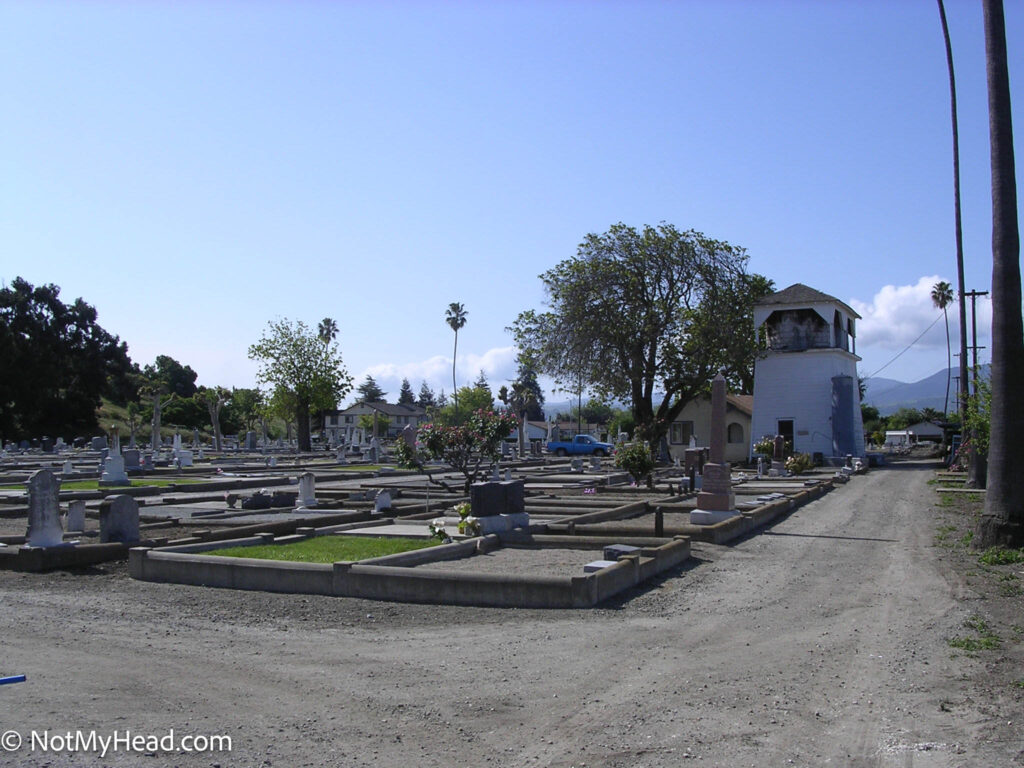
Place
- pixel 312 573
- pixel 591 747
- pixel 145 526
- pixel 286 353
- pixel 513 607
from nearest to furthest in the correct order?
pixel 591 747
pixel 513 607
pixel 312 573
pixel 145 526
pixel 286 353

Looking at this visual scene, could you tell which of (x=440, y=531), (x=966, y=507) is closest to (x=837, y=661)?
(x=440, y=531)

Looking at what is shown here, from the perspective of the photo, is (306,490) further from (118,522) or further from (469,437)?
(118,522)

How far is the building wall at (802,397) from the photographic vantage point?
1827 inches

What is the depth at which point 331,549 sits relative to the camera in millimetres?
13062

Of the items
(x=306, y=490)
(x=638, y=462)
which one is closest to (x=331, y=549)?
(x=306, y=490)

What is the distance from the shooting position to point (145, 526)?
16906 mm

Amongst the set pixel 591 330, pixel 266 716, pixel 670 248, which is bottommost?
pixel 266 716

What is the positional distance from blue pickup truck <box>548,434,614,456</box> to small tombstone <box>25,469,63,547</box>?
4620 cm

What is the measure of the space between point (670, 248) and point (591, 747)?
45380mm

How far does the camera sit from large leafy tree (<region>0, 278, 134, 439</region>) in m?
65.9

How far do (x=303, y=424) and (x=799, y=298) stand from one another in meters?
40.0

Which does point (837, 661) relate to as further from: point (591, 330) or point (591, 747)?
point (591, 330)

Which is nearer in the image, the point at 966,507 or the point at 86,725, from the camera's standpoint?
the point at 86,725

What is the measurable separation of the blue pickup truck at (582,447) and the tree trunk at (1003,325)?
44.1 m
